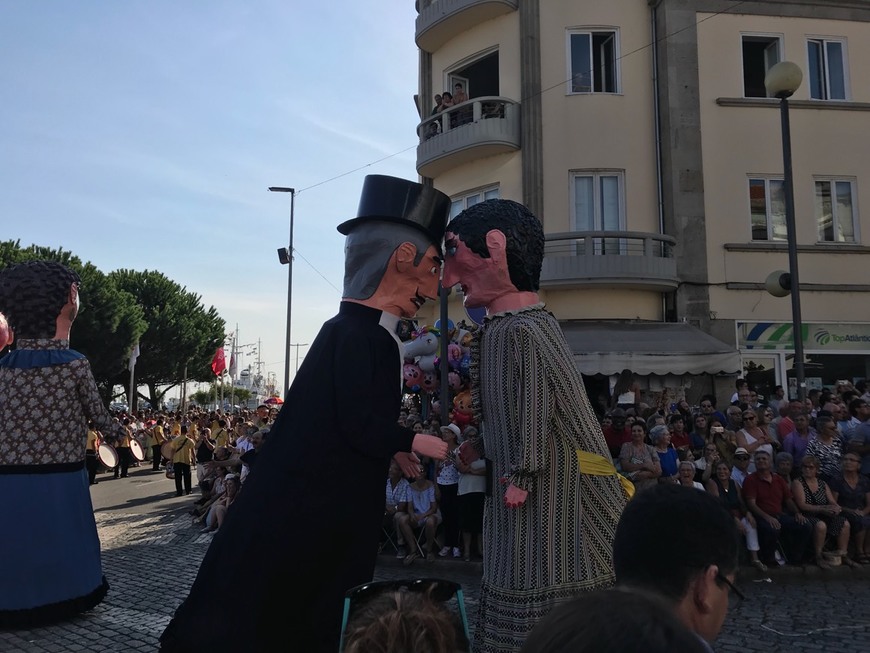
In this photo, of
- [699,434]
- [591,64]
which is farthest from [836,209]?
[699,434]

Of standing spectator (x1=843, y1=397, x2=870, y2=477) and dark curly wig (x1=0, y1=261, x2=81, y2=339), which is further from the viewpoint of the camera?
standing spectator (x1=843, y1=397, x2=870, y2=477)

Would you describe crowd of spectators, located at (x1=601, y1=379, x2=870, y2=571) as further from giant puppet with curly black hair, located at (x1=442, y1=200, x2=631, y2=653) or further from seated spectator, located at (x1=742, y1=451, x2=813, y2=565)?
giant puppet with curly black hair, located at (x1=442, y1=200, x2=631, y2=653)

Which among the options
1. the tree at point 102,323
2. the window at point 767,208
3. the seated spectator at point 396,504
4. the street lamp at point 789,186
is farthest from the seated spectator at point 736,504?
the tree at point 102,323

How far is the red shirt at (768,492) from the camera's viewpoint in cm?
749

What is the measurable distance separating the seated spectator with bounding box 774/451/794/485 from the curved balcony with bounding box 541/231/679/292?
590cm

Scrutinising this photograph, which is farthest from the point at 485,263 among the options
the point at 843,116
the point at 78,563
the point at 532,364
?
the point at 843,116

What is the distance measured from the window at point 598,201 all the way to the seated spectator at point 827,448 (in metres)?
6.53

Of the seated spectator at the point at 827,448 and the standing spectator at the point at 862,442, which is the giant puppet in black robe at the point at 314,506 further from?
the standing spectator at the point at 862,442

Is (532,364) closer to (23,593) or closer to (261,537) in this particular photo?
(261,537)

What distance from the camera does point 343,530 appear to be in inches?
121

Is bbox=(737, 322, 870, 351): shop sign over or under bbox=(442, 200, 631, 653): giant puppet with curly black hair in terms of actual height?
over

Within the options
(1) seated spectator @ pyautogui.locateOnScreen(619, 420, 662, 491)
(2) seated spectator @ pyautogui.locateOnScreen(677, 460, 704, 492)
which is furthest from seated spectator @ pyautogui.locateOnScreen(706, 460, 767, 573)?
(1) seated spectator @ pyautogui.locateOnScreen(619, 420, 662, 491)

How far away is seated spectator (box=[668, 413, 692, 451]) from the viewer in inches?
335

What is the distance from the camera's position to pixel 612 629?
0.96 metres
